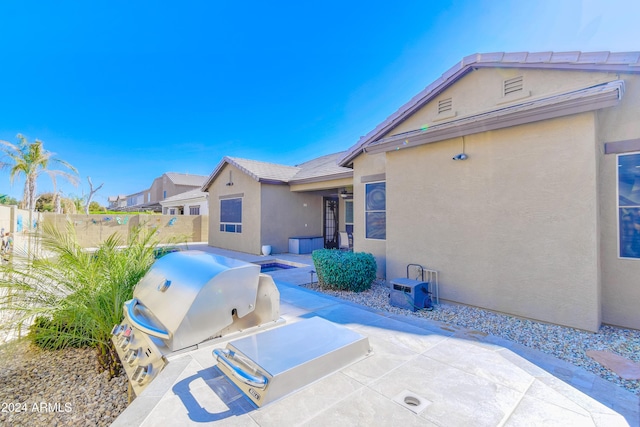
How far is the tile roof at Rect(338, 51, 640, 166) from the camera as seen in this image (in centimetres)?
509

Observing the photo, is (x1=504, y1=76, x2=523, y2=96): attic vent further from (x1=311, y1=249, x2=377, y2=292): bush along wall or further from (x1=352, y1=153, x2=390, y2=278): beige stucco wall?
(x1=311, y1=249, x2=377, y2=292): bush along wall

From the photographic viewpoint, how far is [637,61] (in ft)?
16.0

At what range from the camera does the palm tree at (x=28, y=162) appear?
60.6ft

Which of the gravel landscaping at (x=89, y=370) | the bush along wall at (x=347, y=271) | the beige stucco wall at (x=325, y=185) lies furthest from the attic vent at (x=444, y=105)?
the gravel landscaping at (x=89, y=370)

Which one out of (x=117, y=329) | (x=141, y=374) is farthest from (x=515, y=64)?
(x=117, y=329)

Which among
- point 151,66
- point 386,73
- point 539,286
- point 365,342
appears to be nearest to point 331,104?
point 386,73

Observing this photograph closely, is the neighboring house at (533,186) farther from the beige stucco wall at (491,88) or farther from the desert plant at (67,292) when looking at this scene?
the desert plant at (67,292)

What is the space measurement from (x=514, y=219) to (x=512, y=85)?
3090 mm

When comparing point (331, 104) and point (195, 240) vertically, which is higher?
point (331, 104)

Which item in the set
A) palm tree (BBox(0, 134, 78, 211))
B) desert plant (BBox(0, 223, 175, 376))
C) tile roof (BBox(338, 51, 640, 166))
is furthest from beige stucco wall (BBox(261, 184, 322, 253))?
palm tree (BBox(0, 134, 78, 211))

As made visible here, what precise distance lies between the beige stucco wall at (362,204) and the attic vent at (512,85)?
360 cm

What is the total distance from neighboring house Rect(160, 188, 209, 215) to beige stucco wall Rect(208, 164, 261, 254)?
230 inches

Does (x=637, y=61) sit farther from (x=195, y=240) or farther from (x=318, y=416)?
(x=195, y=240)

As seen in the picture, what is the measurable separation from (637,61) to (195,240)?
23827mm
